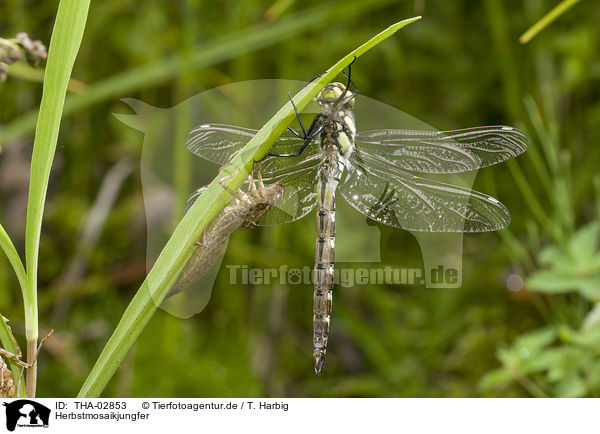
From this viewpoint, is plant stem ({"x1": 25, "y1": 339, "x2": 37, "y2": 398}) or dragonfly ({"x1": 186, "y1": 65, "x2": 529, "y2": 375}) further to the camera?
dragonfly ({"x1": 186, "y1": 65, "x2": 529, "y2": 375})

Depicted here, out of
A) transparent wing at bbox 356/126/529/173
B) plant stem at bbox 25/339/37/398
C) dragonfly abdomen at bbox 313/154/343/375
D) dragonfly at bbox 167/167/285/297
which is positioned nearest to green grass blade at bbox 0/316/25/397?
plant stem at bbox 25/339/37/398

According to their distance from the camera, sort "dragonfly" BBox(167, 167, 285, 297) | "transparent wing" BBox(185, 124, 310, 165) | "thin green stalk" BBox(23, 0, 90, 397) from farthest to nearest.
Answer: "transparent wing" BBox(185, 124, 310, 165) → "dragonfly" BBox(167, 167, 285, 297) → "thin green stalk" BBox(23, 0, 90, 397)

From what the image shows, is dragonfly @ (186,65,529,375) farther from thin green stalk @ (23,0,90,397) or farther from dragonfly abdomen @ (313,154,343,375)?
thin green stalk @ (23,0,90,397)

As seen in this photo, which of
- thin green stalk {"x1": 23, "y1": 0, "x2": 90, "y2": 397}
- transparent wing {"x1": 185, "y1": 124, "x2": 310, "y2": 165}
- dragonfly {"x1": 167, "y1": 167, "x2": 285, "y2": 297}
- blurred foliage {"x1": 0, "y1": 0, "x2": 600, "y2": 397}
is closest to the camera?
thin green stalk {"x1": 23, "y1": 0, "x2": 90, "y2": 397}

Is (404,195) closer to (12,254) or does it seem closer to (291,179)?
(291,179)

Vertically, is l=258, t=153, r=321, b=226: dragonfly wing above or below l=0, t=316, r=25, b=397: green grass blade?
above
